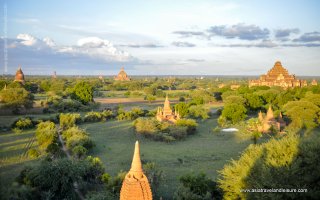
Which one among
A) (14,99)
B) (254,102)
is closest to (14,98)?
(14,99)

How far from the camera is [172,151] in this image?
22.6m

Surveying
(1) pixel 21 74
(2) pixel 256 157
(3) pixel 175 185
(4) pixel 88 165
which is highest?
(1) pixel 21 74

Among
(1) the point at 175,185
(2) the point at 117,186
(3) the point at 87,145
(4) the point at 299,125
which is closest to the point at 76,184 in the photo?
(2) the point at 117,186

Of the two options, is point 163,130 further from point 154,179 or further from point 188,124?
point 154,179

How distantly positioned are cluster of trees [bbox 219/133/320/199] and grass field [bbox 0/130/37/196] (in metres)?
10.0

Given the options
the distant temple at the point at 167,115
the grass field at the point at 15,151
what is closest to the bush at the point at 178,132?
the distant temple at the point at 167,115

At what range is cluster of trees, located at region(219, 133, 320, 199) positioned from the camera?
1067 centimetres

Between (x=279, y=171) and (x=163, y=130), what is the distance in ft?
55.4

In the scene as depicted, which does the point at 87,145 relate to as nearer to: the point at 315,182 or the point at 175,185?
the point at 175,185

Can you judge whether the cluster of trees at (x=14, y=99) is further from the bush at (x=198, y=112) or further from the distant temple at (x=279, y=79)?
the distant temple at (x=279, y=79)

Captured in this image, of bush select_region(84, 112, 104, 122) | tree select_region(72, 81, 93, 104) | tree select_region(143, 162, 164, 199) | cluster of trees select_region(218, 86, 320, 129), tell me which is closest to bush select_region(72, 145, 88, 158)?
tree select_region(143, 162, 164, 199)

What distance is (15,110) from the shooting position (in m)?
36.0

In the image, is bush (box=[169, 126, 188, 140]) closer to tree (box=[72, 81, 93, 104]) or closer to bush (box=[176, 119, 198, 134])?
bush (box=[176, 119, 198, 134])

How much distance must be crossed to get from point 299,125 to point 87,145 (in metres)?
19.8
